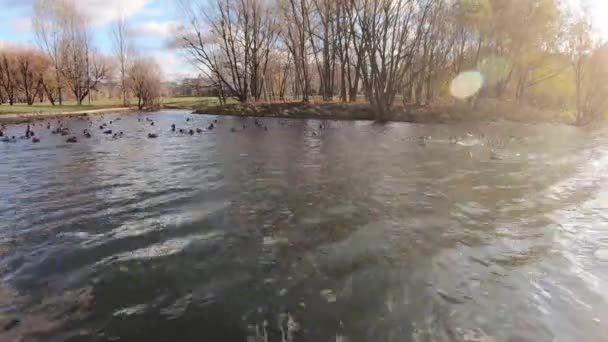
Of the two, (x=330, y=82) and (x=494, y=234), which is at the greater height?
(x=330, y=82)

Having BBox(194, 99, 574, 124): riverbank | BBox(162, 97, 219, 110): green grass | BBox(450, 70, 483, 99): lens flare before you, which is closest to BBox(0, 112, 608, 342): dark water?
BBox(194, 99, 574, 124): riverbank

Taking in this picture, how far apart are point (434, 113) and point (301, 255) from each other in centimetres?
3017

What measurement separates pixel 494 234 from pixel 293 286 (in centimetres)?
337

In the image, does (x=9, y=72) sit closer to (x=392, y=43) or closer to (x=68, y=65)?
(x=68, y=65)

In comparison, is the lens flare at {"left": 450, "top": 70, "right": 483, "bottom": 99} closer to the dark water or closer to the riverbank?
the riverbank

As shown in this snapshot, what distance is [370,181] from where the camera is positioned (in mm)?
9000

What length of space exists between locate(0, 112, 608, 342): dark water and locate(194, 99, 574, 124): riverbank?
22429mm

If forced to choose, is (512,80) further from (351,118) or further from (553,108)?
(351,118)

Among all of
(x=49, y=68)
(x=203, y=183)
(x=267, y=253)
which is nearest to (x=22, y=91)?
(x=49, y=68)

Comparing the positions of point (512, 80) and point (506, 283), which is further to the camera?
point (512, 80)

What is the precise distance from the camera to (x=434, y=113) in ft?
105

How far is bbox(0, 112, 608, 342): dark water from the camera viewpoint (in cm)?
332

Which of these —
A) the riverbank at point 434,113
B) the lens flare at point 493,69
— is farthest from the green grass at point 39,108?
the lens flare at point 493,69

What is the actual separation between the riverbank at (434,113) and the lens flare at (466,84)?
2.96m
